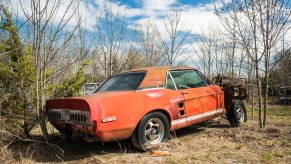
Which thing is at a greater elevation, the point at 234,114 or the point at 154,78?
the point at 154,78

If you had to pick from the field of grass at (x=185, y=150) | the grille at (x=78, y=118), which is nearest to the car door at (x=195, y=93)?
the field of grass at (x=185, y=150)

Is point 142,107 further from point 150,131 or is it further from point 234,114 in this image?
point 234,114

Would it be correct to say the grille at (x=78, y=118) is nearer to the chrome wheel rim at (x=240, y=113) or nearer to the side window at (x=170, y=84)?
the side window at (x=170, y=84)

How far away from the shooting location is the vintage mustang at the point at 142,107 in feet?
14.1

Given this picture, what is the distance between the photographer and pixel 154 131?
5.06m

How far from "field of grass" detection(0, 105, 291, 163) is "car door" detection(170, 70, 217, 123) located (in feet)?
1.67

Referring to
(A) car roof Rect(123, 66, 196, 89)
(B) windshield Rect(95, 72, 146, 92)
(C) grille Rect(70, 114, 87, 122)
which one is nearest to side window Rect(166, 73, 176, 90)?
(A) car roof Rect(123, 66, 196, 89)

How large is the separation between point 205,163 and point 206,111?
217cm

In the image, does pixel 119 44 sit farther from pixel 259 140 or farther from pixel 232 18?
pixel 259 140

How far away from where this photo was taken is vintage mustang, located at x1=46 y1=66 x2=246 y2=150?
14.1 feet

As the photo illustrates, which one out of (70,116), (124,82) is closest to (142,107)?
(124,82)

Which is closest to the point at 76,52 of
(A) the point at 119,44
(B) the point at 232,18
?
(A) the point at 119,44

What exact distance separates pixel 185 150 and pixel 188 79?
1738mm

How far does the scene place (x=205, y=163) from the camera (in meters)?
4.06
